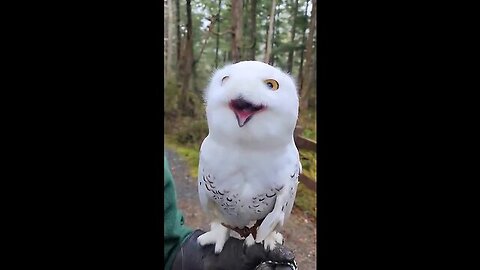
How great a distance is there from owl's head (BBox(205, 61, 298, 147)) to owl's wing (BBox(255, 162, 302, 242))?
83mm

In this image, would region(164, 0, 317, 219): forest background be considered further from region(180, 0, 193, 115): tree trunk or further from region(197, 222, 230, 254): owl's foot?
region(197, 222, 230, 254): owl's foot

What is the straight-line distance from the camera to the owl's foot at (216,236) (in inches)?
47.2

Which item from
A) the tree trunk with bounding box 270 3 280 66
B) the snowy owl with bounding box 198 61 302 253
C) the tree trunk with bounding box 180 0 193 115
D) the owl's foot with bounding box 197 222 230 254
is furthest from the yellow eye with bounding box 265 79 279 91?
the owl's foot with bounding box 197 222 230 254

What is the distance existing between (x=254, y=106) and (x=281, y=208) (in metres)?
0.21

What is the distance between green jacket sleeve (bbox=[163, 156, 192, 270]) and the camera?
1256 millimetres

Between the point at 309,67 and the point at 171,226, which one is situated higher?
the point at 309,67

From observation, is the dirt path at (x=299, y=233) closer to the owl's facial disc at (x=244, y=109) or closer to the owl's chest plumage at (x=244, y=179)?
the owl's chest plumage at (x=244, y=179)

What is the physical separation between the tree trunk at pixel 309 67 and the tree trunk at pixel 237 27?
0.48ft

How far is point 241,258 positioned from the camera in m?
1.19

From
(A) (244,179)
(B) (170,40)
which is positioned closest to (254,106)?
(A) (244,179)

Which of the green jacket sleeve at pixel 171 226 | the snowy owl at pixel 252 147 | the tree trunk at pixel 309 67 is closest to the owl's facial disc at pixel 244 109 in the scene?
the snowy owl at pixel 252 147

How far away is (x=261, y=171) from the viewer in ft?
3.68

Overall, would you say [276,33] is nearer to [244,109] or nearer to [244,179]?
[244,109]
